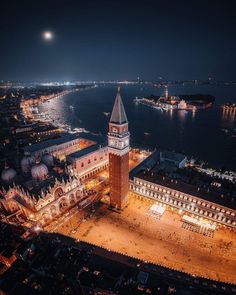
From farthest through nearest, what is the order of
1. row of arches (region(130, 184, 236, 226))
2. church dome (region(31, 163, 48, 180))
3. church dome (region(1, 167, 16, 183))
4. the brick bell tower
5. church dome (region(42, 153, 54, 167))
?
church dome (region(42, 153, 54, 167)) → church dome (region(1, 167, 16, 183)) → church dome (region(31, 163, 48, 180)) → row of arches (region(130, 184, 236, 226)) → the brick bell tower

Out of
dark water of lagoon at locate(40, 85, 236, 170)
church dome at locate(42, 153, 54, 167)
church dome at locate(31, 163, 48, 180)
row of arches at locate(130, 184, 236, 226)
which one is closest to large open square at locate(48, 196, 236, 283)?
row of arches at locate(130, 184, 236, 226)

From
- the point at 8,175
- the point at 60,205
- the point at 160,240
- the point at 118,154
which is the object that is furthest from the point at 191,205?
the point at 8,175

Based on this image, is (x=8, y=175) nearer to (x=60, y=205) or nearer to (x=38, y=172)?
(x=38, y=172)

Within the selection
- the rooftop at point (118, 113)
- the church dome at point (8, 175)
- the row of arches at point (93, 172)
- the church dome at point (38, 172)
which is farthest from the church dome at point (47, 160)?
the rooftop at point (118, 113)

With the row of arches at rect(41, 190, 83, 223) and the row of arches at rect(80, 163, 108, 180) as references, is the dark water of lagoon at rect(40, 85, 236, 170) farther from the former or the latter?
the row of arches at rect(41, 190, 83, 223)

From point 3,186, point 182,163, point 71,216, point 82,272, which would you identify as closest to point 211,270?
point 82,272

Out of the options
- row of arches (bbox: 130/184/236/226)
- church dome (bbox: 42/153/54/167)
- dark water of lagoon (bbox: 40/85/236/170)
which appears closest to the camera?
row of arches (bbox: 130/184/236/226)

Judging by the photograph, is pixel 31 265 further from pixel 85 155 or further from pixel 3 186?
pixel 85 155
